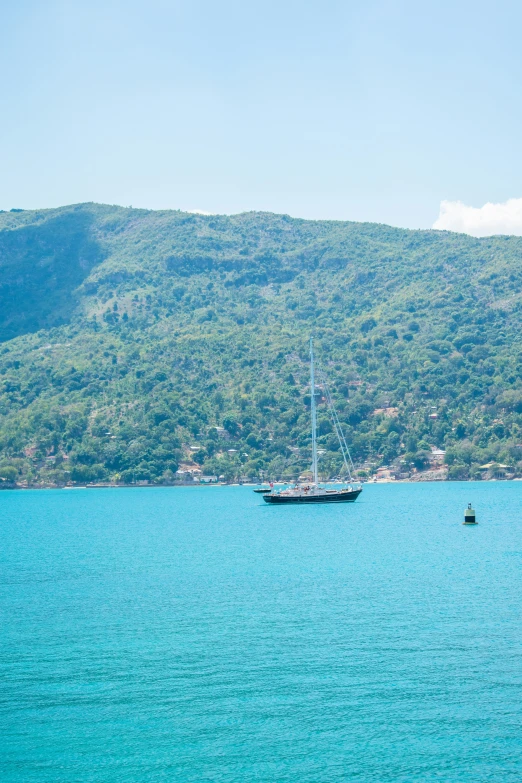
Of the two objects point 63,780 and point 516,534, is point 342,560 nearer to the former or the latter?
point 516,534

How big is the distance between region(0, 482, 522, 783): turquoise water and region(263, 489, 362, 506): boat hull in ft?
146

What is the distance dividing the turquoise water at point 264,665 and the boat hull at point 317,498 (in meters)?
44.5

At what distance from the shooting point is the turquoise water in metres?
26.4

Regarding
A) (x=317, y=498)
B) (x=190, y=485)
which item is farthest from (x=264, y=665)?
(x=190, y=485)

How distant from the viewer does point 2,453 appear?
187375 mm

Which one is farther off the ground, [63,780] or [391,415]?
[391,415]

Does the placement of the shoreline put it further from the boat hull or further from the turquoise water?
the turquoise water

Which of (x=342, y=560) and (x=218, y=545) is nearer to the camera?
(x=342, y=560)

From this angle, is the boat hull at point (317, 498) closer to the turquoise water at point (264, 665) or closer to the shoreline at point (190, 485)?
the turquoise water at point (264, 665)

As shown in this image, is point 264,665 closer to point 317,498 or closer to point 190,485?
point 317,498

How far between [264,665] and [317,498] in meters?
80.5

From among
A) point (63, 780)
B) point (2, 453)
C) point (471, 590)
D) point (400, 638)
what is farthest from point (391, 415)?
point (63, 780)

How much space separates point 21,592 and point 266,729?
26611mm

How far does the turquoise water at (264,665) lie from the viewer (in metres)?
26.4
